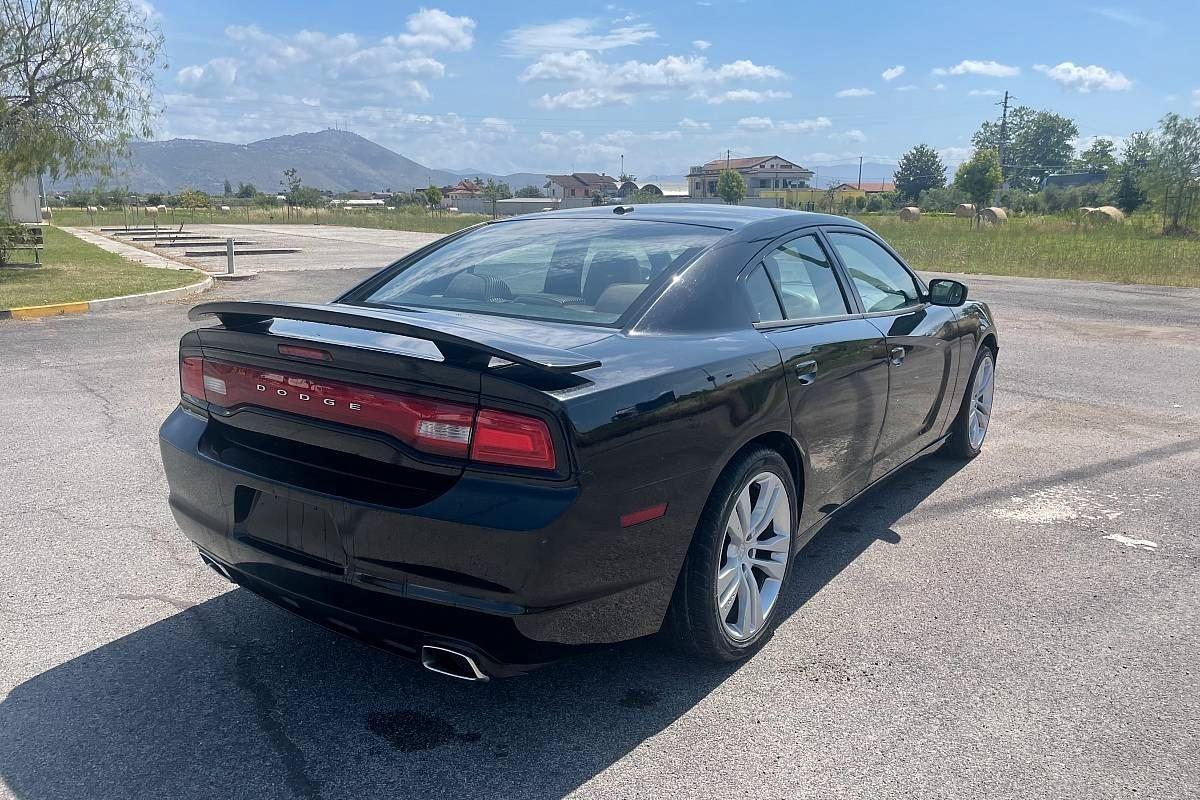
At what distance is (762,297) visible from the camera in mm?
3447

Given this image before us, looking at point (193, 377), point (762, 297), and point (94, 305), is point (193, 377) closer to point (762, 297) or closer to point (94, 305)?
point (762, 297)

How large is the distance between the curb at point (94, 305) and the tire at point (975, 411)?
11779 millimetres

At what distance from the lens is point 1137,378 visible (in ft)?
27.6

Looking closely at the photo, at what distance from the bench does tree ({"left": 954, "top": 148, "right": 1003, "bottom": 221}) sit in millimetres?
60303

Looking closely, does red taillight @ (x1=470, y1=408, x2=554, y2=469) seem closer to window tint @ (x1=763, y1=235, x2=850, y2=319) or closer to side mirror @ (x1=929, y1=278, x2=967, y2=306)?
window tint @ (x1=763, y1=235, x2=850, y2=319)

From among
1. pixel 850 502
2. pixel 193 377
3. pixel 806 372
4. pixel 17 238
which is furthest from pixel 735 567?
pixel 17 238

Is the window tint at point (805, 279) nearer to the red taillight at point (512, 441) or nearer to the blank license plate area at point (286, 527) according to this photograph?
the red taillight at point (512, 441)

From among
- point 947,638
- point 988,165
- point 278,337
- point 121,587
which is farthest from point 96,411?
point 988,165

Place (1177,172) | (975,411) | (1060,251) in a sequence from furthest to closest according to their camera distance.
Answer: (1177,172) < (1060,251) < (975,411)

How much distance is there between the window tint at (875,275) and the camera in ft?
13.9

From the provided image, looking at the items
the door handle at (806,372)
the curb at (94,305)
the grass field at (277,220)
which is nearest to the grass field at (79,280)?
the curb at (94,305)

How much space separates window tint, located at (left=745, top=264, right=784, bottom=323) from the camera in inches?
133

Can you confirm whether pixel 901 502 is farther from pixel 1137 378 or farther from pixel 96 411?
pixel 96 411

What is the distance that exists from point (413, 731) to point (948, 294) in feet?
11.5
